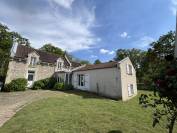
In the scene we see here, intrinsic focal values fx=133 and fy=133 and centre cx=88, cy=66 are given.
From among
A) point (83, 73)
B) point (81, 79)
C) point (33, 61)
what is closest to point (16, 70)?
point (33, 61)

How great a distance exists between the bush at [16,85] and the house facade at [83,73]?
1.37 m

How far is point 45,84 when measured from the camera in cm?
2398

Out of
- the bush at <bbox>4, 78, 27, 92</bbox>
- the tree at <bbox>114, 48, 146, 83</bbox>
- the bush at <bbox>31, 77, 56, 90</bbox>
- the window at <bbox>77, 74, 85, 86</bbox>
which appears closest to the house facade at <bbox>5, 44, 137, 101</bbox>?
the window at <bbox>77, 74, 85, 86</bbox>

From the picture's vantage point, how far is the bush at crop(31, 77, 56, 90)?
2291 centimetres

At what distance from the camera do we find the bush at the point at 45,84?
75.2ft

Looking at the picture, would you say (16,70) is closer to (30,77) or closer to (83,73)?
(30,77)

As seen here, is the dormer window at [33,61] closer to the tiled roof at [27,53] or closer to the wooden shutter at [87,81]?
the tiled roof at [27,53]

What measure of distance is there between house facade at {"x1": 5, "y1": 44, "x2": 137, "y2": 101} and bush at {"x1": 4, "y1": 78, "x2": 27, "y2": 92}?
137 cm

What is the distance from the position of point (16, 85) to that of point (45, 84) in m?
4.98

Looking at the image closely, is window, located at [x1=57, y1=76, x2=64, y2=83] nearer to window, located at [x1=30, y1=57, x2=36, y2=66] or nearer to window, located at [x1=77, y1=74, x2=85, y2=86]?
window, located at [x1=77, y1=74, x2=85, y2=86]

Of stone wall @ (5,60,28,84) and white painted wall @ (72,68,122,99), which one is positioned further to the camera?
stone wall @ (5,60,28,84)

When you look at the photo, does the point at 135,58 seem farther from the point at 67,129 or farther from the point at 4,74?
the point at 67,129

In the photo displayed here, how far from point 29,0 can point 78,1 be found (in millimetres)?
3894

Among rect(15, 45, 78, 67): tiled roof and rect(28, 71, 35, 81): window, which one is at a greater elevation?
rect(15, 45, 78, 67): tiled roof
